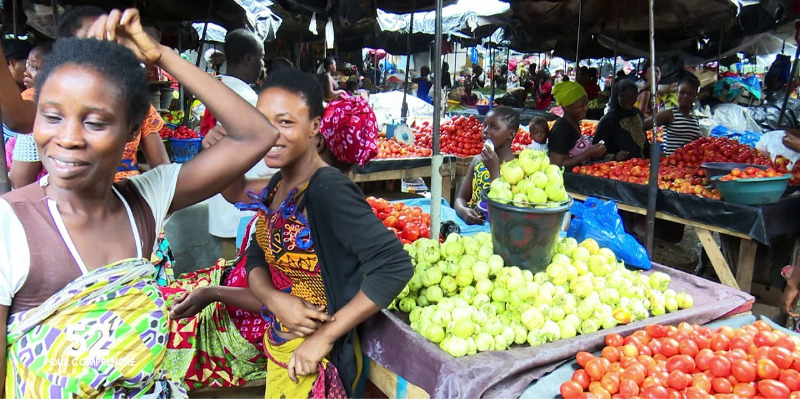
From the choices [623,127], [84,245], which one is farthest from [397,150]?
[84,245]

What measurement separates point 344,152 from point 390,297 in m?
0.82

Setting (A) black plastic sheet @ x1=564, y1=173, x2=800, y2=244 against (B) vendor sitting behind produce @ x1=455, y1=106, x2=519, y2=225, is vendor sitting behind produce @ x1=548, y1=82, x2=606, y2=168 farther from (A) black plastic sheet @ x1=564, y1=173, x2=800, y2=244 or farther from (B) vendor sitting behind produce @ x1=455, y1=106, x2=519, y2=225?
(B) vendor sitting behind produce @ x1=455, y1=106, x2=519, y2=225

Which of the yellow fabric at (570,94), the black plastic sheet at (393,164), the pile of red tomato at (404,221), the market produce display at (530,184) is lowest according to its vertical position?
the pile of red tomato at (404,221)

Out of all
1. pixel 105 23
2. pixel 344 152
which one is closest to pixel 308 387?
pixel 344 152

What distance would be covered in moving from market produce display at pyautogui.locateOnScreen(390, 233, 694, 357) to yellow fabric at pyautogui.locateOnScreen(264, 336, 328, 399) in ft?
1.59

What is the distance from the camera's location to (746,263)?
4602mm

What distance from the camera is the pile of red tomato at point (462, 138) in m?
7.83

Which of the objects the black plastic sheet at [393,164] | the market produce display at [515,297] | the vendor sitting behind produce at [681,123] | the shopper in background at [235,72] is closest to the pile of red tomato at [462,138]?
the black plastic sheet at [393,164]

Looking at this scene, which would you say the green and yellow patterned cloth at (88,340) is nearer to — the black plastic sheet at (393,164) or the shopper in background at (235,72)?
the shopper in background at (235,72)

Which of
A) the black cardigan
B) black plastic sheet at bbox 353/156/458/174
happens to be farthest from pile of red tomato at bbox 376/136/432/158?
the black cardigan

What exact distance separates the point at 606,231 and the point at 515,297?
3.54ft

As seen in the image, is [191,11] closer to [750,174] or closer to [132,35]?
[132,35]

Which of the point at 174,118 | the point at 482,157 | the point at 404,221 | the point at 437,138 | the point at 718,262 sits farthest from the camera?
the point at 174,118

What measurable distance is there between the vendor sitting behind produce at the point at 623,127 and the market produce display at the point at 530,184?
4.37 metres
